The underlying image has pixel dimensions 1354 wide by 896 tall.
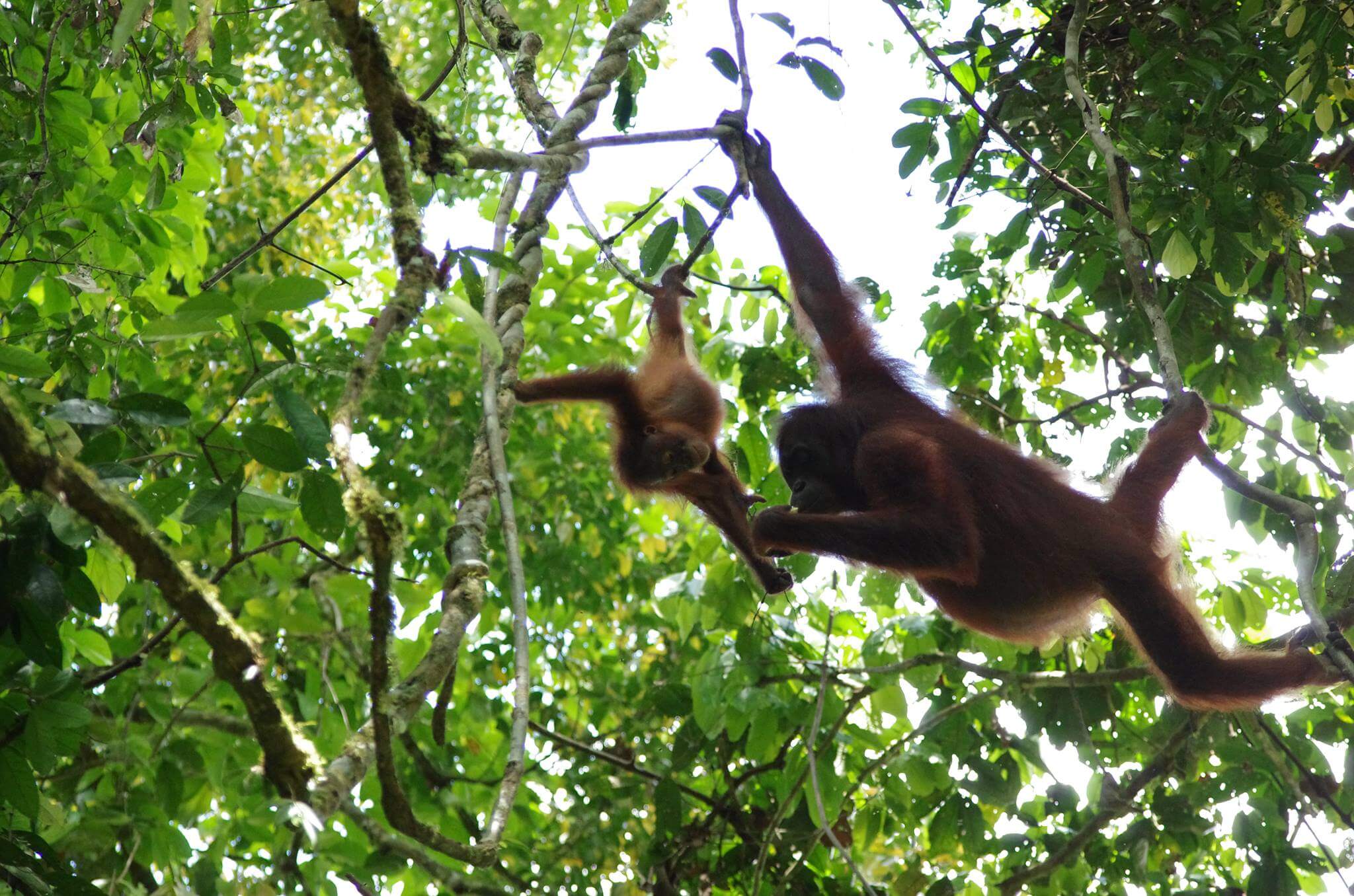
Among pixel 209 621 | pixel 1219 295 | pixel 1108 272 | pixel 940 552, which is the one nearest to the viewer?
pixel 209 621

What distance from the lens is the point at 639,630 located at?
7094 mm

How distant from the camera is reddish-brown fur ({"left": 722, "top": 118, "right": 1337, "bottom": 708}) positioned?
324 centimetres

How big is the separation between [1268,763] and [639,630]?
13.0 feet

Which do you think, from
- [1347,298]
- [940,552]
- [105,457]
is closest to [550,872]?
[940,552]

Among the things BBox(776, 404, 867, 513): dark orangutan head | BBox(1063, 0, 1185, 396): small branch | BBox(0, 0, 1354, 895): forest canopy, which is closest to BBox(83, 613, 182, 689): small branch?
BBox(0, 0, 1354, 895): forest canopy

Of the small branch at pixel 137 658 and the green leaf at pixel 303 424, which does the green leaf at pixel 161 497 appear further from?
the green leaf at pixel 303 424

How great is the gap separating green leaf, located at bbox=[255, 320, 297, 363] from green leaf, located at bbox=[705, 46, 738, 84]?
→ 1.76m

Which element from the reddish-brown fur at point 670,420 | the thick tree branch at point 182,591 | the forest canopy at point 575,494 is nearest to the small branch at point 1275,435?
the forest canopy at point 575,494

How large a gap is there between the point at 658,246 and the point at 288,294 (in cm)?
149

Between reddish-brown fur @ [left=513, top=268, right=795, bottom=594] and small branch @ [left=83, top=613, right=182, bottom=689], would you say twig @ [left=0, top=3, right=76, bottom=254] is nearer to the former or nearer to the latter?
small branch @ [left=83, top=613, right=182, bottom=689]

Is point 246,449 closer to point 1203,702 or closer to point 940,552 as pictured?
point 940,552

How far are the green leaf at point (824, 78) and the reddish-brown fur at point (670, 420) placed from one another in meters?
0.80

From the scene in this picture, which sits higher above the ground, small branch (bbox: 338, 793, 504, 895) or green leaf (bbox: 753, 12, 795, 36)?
green leaf (bbox: 753, 12, 795, 36)

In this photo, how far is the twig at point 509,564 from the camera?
6.24ft
